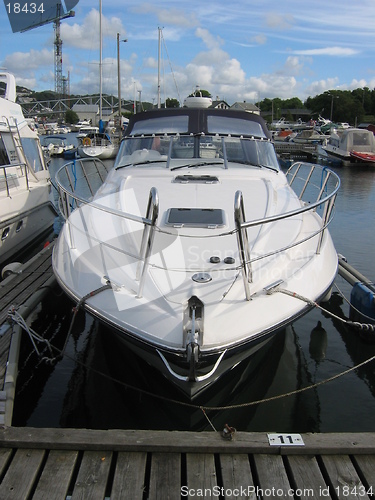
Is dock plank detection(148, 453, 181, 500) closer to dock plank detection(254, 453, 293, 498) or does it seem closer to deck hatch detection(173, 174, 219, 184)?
Result: dock plank detection(254, 453, 293, 498)

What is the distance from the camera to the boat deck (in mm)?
2742

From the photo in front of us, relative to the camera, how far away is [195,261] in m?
3.74

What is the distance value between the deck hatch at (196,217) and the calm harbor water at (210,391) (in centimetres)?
135

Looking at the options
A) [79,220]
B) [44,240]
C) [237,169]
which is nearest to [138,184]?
[79,220]

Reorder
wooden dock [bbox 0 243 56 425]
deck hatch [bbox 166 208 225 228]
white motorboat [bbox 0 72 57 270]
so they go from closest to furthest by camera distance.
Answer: wooden dock [bbox 0 243 56 425] < deck hatch [bbox 166 208 225 228] < white motorboat [bbox 0 72 57 270]

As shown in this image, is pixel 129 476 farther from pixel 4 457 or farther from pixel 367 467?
pixel 367 467

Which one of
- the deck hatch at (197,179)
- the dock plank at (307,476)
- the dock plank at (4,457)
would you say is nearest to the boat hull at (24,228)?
the deck hatch at (197,179)

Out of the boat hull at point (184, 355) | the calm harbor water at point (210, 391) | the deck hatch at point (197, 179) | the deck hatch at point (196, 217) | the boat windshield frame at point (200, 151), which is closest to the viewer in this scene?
the boat hull at point (184, 355)

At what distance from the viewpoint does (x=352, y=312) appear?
6434 mm

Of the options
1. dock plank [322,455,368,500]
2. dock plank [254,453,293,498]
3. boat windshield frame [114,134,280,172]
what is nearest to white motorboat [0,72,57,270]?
boat windshield frame [114,134,280,172]

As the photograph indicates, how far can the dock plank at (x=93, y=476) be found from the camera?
2.72 metres

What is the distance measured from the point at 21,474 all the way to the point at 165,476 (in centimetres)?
94

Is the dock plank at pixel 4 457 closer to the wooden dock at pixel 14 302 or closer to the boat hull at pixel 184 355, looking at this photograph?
the wooden dock at pixel 14 302

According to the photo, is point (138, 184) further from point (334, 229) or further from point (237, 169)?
point (334, 229)
